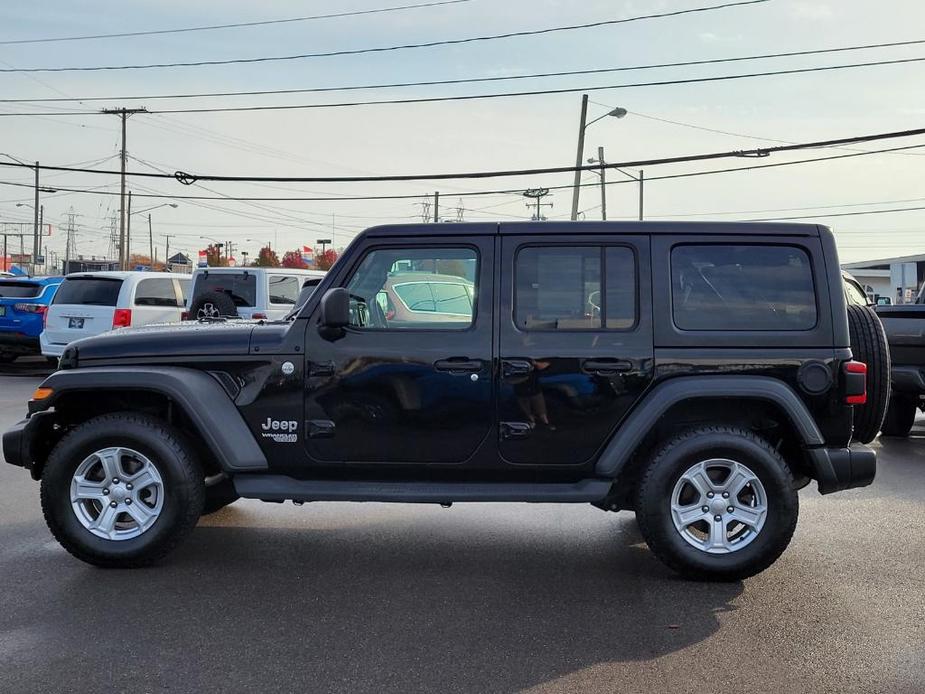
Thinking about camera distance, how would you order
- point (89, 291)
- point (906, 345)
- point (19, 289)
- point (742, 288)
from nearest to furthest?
point (742, 288) → point (906, 345) → point (89, 291) → point (19, 289)

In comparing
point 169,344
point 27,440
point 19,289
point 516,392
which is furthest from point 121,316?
point 516,392

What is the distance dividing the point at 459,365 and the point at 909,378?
6164mm

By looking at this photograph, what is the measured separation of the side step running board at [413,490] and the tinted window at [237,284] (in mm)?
10374

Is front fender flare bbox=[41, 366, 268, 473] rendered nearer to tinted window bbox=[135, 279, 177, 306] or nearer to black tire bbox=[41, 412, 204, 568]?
black tire bbox=[41, 412, 204, 568]

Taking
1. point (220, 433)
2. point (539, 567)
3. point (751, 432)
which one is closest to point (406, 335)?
point (220, 433)

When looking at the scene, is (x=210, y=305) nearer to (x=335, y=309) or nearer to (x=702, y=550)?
(x=335, y=309)

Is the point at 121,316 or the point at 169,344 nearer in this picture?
the point at 169,344

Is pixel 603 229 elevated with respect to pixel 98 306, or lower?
lower

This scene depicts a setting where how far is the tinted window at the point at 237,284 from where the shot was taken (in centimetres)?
1527

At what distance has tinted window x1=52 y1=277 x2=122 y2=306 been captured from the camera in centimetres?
1591

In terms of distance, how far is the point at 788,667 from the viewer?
3.95 m

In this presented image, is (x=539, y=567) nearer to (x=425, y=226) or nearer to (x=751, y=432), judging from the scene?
(x=751, y=432)

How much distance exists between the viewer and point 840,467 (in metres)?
5.16

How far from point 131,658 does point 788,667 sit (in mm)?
2776
